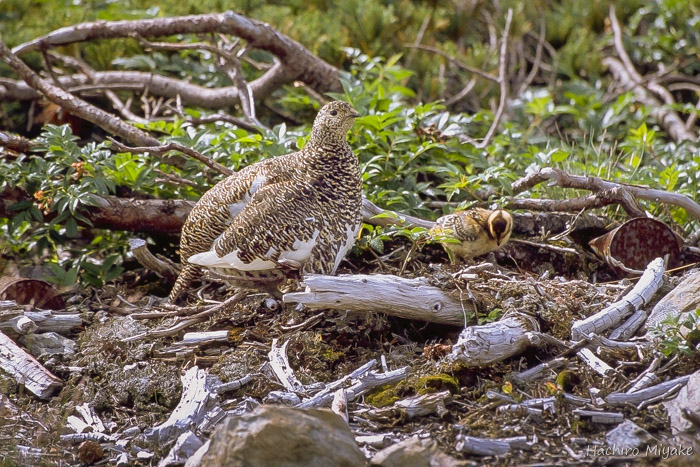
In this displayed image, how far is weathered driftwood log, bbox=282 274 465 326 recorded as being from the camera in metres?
3.70

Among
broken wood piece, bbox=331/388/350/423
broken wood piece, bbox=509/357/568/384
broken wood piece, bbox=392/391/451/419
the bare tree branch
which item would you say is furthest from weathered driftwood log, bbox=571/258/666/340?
the bare tree branch

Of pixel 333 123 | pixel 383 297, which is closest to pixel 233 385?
pixel 383 297

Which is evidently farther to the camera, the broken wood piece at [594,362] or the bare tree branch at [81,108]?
the bare tree branch at [81,108]

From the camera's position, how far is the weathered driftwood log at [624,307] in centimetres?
363

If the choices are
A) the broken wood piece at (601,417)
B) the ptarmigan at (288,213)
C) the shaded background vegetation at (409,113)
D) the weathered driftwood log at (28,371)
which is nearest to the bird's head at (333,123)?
the ptarmigan at (288,213)

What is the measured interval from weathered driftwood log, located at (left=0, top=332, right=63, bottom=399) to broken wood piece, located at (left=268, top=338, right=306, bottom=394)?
40.3 inches

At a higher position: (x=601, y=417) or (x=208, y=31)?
(x=208, y=31)

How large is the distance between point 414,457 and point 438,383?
2.40ft

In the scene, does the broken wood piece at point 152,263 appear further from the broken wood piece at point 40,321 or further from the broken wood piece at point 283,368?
the broken wood piece at point 283,368

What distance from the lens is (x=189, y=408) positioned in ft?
11.2

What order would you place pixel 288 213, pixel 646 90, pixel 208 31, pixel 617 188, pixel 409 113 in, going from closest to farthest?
pixel 288 213, pixel 617 188, pixel 409 113, pixel 208 31, pixel 646 90

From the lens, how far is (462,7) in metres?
9.20

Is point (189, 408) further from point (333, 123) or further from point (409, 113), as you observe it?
point (409, 113)

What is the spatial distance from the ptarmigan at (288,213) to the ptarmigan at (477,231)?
0.53 m
